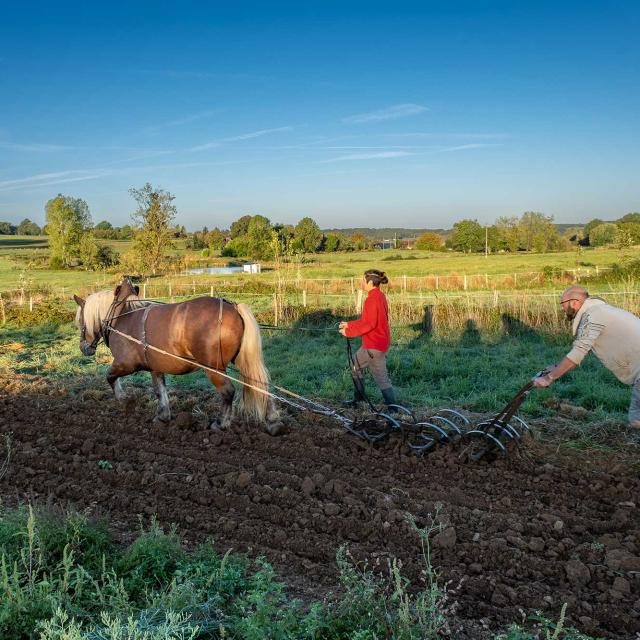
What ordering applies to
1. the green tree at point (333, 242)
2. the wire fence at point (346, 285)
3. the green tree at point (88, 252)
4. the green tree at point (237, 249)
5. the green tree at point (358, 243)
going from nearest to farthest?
the wire fence at point (346, 285) → the green tree at point (88, 252) → the green tree at point (237, 249) → the green tree at point (333, 242) → the green tree at point (358, 243)

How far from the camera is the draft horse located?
6.72 metres

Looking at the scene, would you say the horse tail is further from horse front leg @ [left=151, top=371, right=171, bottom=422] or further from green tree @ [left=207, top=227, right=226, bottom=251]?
green tree @ [left=207, top=227, right=226, bottom=251]

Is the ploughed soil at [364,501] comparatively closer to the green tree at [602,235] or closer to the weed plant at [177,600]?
the weed plant at [177,600]

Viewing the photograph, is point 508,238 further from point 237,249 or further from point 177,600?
point 177,600

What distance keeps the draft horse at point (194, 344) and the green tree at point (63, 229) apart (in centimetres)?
5188

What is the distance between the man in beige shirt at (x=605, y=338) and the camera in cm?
507

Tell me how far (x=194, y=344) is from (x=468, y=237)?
84.6 m

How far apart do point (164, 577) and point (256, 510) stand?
120 cm

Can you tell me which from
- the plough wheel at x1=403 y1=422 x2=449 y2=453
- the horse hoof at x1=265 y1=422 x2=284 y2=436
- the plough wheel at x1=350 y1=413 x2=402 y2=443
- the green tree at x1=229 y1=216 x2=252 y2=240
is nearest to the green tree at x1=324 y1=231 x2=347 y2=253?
the green tree at x1=229 y1=216 x2=252 y2=240

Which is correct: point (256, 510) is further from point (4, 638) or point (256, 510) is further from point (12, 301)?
point (12, 301)

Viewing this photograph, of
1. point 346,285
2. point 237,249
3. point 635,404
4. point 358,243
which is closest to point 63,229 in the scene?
point 237,249

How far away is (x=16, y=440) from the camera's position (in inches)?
252

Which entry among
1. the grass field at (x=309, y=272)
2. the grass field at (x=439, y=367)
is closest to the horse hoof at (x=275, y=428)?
the grass field at (x=439, y=367)

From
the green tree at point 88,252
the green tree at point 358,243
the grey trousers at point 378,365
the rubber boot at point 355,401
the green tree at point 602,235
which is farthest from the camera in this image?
the green tree at point 358,243
